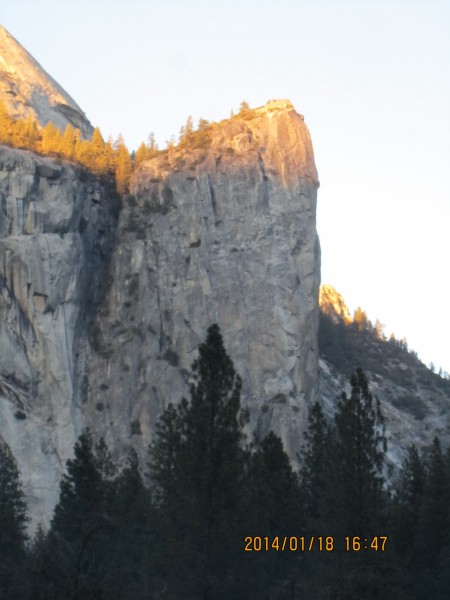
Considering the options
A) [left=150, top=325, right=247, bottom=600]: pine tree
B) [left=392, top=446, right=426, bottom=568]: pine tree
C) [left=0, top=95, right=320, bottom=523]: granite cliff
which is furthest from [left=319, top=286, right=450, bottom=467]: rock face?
[left=150, top=325, right=247, bottom=600]: pine tree

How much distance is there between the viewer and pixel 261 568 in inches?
1991

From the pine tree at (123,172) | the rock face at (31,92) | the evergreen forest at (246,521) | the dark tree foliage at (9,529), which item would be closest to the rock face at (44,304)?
the pine tree at (123,172)

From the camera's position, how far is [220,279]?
11562 centimetres

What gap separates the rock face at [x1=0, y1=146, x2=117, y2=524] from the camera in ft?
345

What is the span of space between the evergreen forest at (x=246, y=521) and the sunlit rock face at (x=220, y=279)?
1788 inches

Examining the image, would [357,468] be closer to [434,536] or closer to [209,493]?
[434,536]

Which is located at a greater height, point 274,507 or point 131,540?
point 274,507

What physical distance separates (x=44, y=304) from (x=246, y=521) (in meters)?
66.1

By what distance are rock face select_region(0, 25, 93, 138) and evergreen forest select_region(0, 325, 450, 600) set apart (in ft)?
270

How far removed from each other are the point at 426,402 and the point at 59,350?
51.4 m

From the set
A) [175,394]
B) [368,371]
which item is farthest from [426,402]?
[175,394]
